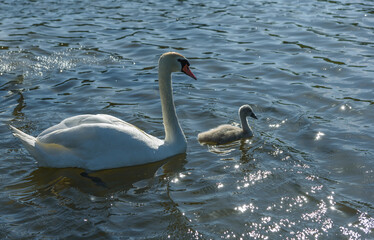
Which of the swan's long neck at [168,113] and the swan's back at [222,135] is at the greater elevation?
the swan's long neck at [168,113]

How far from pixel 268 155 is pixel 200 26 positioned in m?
8.44

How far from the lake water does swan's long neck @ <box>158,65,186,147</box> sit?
0.97 ft

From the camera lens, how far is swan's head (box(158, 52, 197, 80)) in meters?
7.83

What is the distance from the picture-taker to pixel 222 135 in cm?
839

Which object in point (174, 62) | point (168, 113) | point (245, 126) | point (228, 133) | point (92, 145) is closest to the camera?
point (92, 145)

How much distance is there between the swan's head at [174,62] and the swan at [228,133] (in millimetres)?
1036

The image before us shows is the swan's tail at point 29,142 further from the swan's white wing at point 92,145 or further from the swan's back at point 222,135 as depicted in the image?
the swan's back at point 222,135

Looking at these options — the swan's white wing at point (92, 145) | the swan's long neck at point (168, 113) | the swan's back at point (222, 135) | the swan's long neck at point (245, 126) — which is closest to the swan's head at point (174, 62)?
the swan's long neck at point (168, 113)

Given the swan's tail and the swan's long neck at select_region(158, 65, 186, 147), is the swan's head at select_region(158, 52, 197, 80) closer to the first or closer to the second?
the swan's long neck at select_region(158, 65, 186, 147)

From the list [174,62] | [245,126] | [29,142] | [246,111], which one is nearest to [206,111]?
[246,111]

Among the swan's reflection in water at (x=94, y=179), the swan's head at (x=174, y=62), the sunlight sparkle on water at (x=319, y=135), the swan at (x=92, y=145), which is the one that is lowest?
the sunlight sparkle on water at (x=319, y=135)

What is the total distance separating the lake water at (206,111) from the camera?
20.1 feet

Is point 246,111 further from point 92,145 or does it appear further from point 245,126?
point 92,145

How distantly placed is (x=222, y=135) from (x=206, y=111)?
4.41 feet
